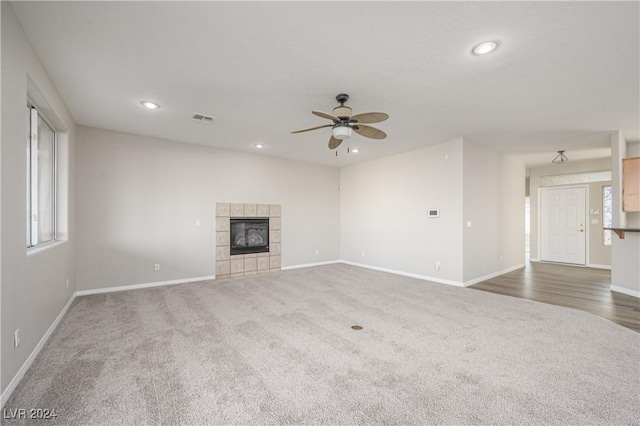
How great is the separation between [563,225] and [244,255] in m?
8.22

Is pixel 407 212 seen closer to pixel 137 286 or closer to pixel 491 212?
pixel 491 212

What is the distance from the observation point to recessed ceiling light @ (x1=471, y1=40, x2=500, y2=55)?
2.29m

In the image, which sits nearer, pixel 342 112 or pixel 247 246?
pixel 342 112

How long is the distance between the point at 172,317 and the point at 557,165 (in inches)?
369

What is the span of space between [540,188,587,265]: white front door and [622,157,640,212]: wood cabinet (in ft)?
10.00

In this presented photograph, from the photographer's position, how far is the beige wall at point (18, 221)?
1876 millimetres

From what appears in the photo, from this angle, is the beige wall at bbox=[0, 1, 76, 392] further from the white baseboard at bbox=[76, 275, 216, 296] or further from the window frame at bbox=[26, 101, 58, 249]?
the white baseboard at bbox=[76, 275, 216, 296]

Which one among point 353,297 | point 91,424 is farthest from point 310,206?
point 91,424

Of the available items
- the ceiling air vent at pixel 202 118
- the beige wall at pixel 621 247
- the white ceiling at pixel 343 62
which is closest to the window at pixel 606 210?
the beige wall at pixel 621 247

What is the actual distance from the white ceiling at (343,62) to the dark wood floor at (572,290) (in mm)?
2650

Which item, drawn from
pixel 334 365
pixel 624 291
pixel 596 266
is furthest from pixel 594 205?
pixel 334 365

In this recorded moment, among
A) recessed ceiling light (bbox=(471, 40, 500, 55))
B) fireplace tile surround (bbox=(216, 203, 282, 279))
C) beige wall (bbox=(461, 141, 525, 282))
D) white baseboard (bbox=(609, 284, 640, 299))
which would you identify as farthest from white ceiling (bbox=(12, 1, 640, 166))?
white baseboard (bbox=(609, 284, 640, 299))

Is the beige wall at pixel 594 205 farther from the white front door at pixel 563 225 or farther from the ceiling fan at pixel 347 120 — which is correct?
the ceiling fan at pixel 347 120

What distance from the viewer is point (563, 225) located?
7.40 m
